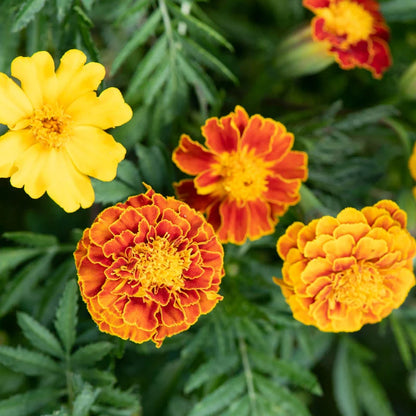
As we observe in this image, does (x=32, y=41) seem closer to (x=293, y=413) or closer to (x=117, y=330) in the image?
(x=117, y=330)

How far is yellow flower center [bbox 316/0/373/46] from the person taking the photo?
0.92 metres

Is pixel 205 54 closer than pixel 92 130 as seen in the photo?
No

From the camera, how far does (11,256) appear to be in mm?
891

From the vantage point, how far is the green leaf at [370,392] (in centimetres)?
116

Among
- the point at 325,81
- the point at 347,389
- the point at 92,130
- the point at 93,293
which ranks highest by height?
the point at 92,130

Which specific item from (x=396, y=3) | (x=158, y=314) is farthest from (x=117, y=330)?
(x=396, y=3)

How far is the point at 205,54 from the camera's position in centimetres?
83

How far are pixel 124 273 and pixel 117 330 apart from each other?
0.24 ft

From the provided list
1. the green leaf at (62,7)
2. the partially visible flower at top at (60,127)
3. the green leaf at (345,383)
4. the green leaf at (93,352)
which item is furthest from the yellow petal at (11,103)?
the green leaf at (345,383)

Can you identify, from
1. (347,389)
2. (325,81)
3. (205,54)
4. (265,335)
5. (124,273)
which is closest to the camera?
(124,273)

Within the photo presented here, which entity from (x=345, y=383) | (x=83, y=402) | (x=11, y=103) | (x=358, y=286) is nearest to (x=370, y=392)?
(x=345, y=383)

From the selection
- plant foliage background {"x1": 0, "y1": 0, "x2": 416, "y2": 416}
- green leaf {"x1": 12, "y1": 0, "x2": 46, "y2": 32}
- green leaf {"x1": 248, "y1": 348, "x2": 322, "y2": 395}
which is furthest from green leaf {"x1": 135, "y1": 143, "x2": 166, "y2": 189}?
green leaf {"x1": 248, "y1": 348, "x2": 322, "y2": 395}

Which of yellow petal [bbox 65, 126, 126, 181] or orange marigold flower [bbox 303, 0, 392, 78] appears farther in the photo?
orange marigold flower [bbox 303, 0, 392, 78]

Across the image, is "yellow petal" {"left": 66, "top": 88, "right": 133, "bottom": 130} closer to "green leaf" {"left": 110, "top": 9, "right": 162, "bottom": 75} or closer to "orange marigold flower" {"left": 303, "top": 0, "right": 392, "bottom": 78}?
"green leaf" {"left": 110, "top": 9, "right": 162, "bottom": 75}
